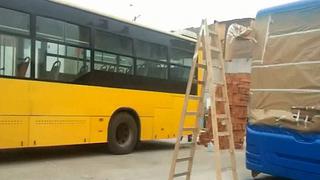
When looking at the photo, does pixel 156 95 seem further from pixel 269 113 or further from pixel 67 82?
pixel 269 113

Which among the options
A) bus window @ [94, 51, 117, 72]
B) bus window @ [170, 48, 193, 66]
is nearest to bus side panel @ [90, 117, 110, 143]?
bus window @ [94, 51, 117, 72]

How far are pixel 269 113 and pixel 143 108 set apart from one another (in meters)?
5.03

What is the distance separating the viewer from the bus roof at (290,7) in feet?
24.9

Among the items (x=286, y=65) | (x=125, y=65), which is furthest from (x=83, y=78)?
(x=286, y=65)

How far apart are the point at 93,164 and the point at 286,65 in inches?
179

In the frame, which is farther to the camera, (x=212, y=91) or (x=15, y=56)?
(x=15, y=56)

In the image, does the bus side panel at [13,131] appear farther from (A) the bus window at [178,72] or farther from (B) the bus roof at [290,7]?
(A) the bus window at [178,72]

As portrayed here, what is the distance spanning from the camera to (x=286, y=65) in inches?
307

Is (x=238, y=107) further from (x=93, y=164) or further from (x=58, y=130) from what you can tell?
(x=58, y=130)

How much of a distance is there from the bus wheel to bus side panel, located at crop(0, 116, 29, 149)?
251 cm

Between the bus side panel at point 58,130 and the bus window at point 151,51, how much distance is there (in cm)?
249

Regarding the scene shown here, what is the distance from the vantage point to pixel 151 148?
13.8 meters

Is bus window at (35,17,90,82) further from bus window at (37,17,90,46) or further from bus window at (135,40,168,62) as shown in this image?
bus window at (135,40,168,62)

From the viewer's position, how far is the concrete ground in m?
8.70
